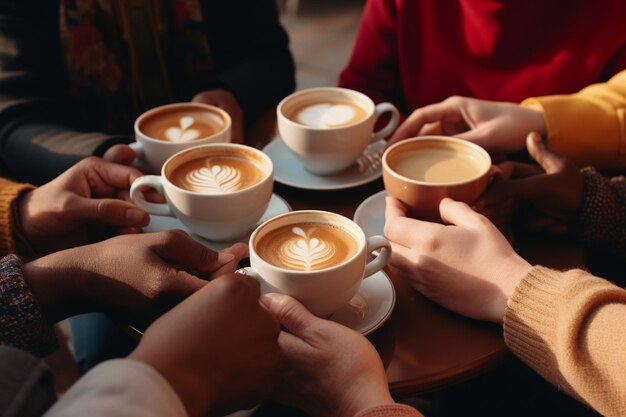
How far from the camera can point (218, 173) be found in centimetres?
114

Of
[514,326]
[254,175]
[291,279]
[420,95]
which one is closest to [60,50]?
[254,175]

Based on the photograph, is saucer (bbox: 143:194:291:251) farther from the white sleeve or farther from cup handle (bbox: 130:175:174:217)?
the white sleeve

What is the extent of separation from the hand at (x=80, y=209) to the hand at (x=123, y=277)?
13 centimetres

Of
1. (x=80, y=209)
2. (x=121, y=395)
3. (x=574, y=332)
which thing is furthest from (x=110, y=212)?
(x=574, y=332)

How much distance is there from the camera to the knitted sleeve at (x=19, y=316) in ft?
2.89

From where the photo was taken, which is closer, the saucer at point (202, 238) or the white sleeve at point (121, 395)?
the white sleeve at point (121, 395)

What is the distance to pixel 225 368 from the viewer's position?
0.75 metres

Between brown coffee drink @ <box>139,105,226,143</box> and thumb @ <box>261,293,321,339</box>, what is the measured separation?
1.66ft

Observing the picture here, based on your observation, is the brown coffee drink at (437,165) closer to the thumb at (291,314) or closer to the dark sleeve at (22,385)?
the thumb at (291,314)

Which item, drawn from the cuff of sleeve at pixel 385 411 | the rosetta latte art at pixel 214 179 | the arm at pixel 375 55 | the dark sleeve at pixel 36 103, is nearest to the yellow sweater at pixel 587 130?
the arm at pixel 375 55

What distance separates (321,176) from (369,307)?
1.36ft

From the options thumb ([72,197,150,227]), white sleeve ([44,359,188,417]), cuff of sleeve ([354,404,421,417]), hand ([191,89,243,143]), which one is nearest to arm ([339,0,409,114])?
hand ([191,89,243,143])

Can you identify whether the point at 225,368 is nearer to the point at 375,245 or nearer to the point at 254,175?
the point at 375,245

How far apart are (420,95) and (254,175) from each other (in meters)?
0.78
